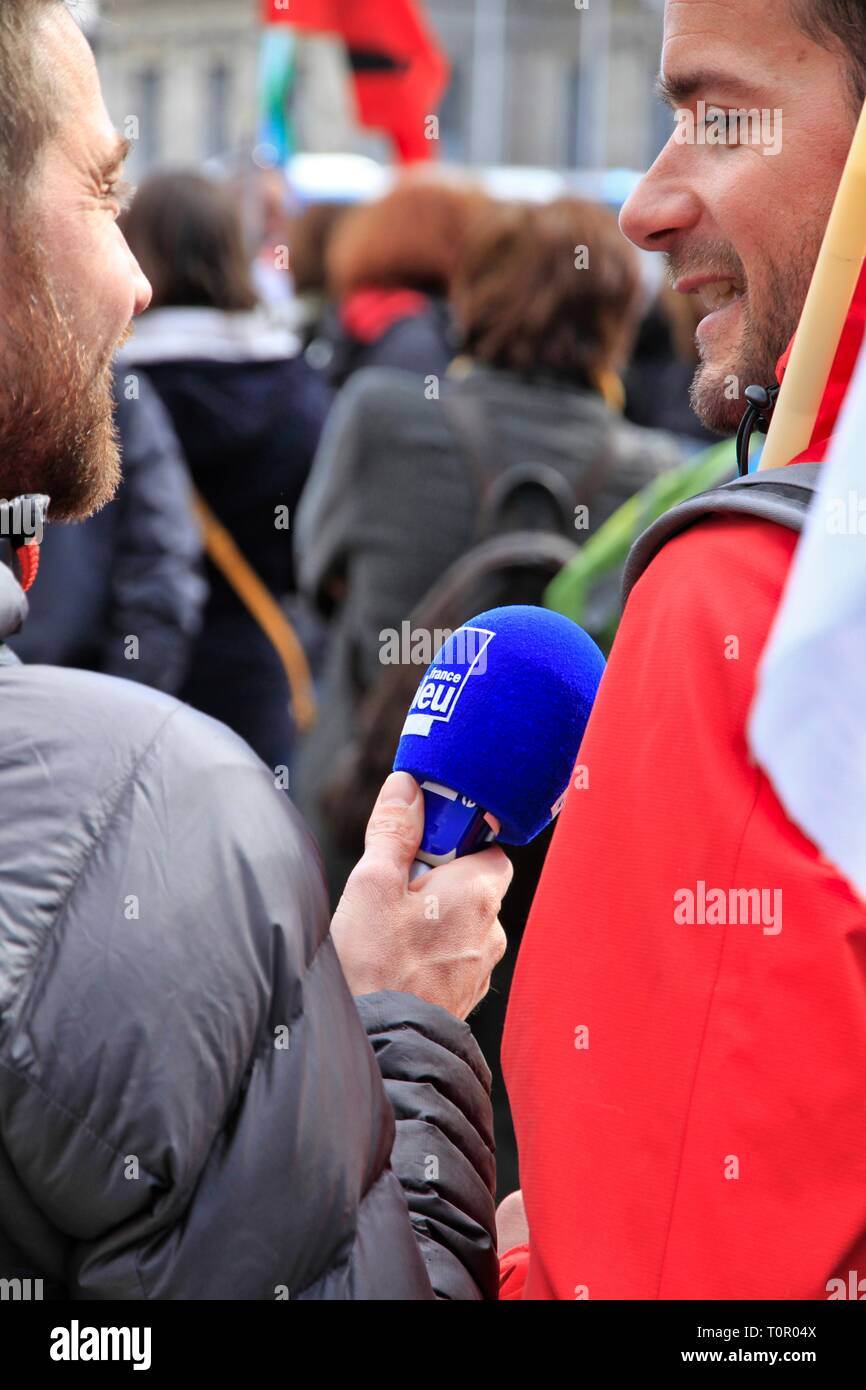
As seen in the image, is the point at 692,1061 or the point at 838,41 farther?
the point at 838,41

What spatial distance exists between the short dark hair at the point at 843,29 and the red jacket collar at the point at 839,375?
0.25m

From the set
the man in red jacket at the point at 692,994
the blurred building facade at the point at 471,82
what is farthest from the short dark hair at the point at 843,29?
the blurred building facade at the point at 471,82

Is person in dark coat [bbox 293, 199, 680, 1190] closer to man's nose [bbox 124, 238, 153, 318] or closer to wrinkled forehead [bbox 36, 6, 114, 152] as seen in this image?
man's nose [bbox 124, 238, 153, 318]

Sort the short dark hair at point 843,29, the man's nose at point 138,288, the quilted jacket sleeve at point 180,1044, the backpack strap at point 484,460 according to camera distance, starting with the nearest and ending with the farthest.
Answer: the quilted jacket sleeve at point 180,1044 → the short dark hair at point 843,29 → the man's nose at point 138,288 → the backpack strap at point 484,460

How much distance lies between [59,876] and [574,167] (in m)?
49.2

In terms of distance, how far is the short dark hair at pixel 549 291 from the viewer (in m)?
4.07

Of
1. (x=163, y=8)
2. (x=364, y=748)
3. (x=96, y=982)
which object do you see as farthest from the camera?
(x=163, y=8)

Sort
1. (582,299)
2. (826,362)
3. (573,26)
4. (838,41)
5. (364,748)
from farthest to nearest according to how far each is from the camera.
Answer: (573,26) < (582,299) < (364,748) < (838,41) < (826,362)

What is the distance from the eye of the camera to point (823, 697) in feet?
3.13

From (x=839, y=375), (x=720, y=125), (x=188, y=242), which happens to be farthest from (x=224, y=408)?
(x=839, y=375)

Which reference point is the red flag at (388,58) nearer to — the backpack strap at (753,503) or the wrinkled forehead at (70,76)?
the wrinkled forehead at (70,76)

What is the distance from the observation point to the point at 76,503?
6.16 ft
